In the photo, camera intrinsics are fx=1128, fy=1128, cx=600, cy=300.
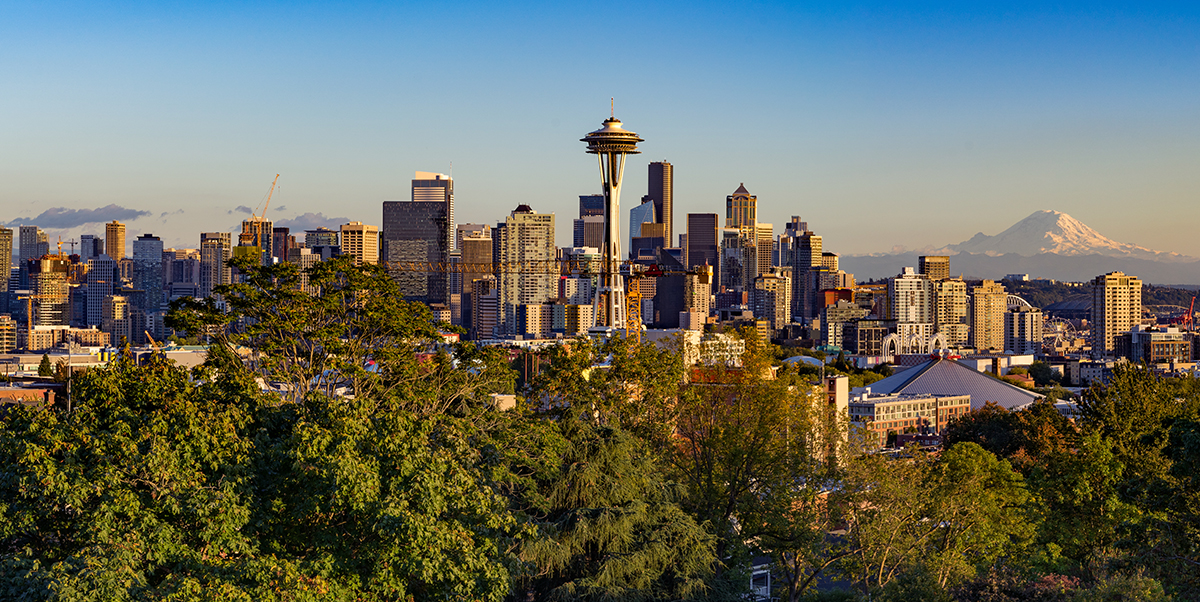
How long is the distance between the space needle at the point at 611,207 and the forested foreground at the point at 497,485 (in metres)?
70.3

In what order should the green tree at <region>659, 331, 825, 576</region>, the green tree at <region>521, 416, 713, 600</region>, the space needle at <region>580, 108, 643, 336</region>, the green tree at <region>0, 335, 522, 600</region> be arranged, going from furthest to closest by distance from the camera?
the space needle at <region>580, 108, 643, 336</region>, the green tree at <region>659, 331, 825, 576</region>, the green tree at <region>521, 416, 713, 600</region>, the green tree at <region>0, 335, 522, 600</region>

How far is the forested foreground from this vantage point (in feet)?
54.1

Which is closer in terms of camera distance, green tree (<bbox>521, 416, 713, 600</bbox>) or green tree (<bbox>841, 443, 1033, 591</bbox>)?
green tree (<bbox>521, 416, 713, 600</bbox>)

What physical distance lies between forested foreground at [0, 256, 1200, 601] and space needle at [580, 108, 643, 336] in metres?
70.3

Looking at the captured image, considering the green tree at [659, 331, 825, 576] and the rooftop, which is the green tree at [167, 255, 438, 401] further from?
the rooftop

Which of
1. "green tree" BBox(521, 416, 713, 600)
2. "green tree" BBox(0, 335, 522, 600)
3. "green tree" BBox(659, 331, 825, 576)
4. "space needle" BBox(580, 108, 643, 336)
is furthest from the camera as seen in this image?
"space needle" BBox(580, 108, 643, 336)

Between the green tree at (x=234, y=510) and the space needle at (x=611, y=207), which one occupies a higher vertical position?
the space needle at (x=611, y=207)

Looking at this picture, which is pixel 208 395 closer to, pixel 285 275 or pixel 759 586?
pixel 285 275

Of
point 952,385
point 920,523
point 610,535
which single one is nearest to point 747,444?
point 920,523

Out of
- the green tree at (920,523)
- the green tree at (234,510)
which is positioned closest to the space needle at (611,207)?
the green tree at (920,523)

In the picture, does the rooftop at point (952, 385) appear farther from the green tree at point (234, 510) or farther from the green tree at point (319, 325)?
the green tree at point (234, 510)

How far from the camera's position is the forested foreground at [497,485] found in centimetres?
1650

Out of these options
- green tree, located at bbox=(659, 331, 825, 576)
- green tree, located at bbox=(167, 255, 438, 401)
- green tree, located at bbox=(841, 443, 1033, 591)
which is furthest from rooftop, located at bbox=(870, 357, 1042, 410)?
green tree, located at bbox=(167, 255, 438, 401)

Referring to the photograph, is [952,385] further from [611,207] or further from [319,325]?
[319,325]
